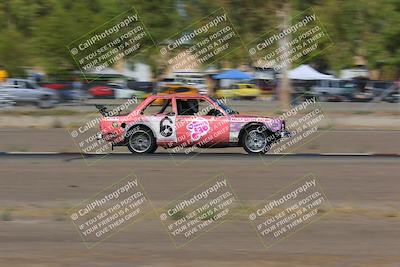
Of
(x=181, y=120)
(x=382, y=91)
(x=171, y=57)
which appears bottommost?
(x=382, y=91)

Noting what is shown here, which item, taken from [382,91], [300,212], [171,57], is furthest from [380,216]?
[171,57]

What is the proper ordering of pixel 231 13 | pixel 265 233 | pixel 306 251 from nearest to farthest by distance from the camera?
pixel 306 251
pixel 265 233
pixel 231 13

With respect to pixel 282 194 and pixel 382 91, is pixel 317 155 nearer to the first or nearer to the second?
pixel 282 194

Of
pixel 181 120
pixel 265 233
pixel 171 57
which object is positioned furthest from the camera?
pixel 171 57

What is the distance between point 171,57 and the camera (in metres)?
48.6

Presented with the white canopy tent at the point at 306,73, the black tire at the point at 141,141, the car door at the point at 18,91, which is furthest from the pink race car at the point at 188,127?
the white canopy tent at the point at 306,73

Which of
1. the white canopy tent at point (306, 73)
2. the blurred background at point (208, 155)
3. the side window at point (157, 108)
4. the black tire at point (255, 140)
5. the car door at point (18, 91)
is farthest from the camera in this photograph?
the white canopy tent at point (306, 73)

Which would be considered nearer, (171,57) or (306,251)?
(306,251)

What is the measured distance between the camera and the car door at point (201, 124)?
685 inches

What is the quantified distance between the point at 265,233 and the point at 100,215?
2.35 meters

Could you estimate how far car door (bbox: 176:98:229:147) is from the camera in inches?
685

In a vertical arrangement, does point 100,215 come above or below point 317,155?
above

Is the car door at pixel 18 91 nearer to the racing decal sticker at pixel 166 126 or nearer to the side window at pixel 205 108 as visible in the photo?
the racing decal sticker at pixel 166 126

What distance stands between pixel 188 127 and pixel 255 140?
152cm
